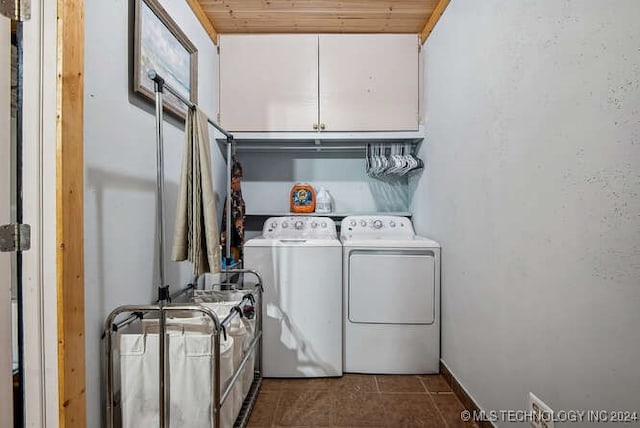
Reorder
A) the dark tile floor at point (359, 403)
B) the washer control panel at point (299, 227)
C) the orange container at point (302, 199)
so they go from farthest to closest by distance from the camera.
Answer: the orange container at point (302, 199)
the washer control panel at point (299, 227)
the dark tile floor at point (359, 403)

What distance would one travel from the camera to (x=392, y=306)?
205 centimetres

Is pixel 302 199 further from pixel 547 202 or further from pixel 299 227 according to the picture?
pixel 547 202

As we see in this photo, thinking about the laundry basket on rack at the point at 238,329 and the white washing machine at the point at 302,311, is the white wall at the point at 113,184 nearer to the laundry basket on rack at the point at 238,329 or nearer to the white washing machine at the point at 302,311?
the laundry basket on rack at the point at 238,329

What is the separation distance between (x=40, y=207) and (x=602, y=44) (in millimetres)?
1707

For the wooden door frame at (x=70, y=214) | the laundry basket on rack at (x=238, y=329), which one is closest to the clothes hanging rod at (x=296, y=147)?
the laundry basket on rack at (x=238, y=329)

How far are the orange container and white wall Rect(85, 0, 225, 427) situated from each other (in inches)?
50.7

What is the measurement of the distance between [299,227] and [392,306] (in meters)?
0.94

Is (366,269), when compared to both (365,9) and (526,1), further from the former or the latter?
(365,9)

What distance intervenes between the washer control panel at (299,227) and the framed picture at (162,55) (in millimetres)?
1063

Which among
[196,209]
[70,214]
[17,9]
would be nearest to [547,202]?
[196,209]

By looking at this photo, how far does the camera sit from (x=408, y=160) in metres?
2.40

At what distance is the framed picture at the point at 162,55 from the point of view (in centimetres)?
133

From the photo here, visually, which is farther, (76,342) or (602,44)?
(76,342)

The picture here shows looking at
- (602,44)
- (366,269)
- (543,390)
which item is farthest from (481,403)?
(602,44)
